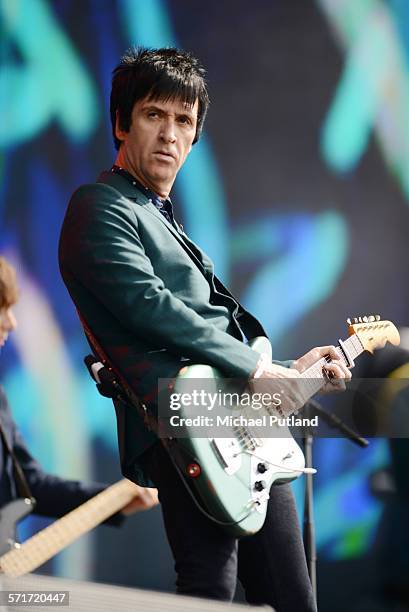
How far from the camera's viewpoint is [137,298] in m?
1.67

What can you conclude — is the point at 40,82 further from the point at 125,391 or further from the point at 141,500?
the point at 125,391

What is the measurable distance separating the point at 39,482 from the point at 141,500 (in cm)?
38

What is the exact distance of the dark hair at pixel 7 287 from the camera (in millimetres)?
3186

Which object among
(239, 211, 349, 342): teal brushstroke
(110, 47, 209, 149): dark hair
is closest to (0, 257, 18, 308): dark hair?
(239, 211, 349, 342): teal brushstroke

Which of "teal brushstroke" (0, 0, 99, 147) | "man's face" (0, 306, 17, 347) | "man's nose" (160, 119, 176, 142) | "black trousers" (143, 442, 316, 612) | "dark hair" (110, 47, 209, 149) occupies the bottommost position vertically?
"black trousers" (143, 442, 316, 612)

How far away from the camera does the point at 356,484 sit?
366 centimetres

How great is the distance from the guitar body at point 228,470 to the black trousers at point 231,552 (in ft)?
0.12

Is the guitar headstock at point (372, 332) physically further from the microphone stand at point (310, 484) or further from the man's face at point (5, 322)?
the man's face at point (5, 322)

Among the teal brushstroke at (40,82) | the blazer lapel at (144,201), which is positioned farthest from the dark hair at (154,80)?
the teal brushstroke at (40,82)

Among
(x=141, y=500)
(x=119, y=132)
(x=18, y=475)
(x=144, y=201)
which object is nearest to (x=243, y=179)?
(x=141, y=500)

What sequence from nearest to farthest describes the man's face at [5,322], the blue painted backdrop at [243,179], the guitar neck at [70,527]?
the guitar neck at [70,527]
the man's face at [5,322]
the blue painted backdrop at [243,179]

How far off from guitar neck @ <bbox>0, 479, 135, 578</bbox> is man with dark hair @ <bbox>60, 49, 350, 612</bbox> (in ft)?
4.68

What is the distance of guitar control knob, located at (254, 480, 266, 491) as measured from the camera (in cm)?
174

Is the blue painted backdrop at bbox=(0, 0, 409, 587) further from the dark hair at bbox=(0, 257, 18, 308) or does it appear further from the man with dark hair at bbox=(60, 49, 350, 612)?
the man with dark hair at bbox=(60, 49, 350, 612)
